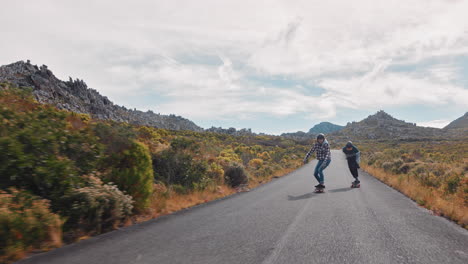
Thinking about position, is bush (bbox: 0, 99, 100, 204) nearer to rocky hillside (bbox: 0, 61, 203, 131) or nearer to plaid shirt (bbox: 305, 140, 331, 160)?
plaid shirt (bbox: 305, 140, 331, 160)

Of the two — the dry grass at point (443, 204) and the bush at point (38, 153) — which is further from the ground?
the bush at point (38, 153)

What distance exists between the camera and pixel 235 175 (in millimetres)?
15133

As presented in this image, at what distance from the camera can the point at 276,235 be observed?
17.0 feet

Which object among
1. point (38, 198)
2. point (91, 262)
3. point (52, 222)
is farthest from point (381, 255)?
point (38, 198)

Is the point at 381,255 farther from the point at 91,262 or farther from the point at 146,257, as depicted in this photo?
the point at 91,262

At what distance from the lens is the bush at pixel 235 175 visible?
15.0 meters

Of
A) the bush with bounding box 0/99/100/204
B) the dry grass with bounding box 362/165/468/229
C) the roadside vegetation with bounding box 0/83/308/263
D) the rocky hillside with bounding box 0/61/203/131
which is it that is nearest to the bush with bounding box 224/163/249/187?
the roadside vegetation with bounding box 0/83/308/263

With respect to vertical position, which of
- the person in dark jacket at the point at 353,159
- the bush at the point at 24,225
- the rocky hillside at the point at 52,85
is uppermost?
the rocky hillside at the point at 52,85

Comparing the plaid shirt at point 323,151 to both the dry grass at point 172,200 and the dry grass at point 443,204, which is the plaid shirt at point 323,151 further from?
the dry grass at point 172,200

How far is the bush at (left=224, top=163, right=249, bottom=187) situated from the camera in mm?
14980

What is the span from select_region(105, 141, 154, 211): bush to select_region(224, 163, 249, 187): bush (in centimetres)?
776

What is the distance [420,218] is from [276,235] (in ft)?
13.7

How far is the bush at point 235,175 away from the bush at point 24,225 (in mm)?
10509

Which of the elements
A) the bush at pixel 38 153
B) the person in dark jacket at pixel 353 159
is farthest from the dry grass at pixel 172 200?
the person in dark jacket at pixel 353 159
